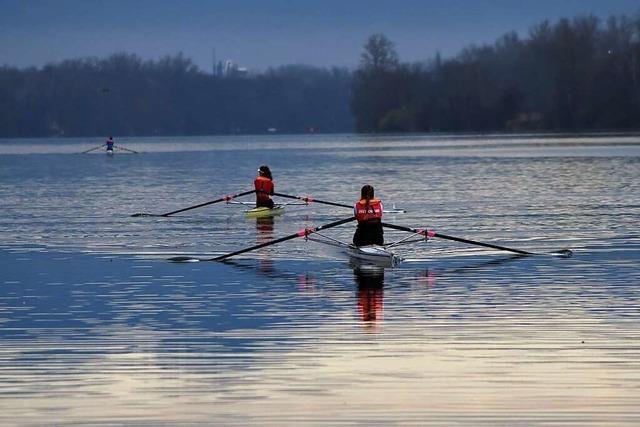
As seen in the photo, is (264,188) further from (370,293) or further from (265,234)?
(370,293)

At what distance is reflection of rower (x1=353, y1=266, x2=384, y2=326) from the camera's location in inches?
746

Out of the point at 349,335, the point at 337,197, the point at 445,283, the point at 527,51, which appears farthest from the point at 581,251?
the point at 527,51

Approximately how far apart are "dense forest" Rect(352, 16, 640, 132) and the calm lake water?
123 metres

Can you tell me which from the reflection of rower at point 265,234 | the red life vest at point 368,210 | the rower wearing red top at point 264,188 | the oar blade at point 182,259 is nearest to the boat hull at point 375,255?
the red life vest at point 368,210

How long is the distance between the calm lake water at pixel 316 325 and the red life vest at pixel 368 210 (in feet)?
2.69

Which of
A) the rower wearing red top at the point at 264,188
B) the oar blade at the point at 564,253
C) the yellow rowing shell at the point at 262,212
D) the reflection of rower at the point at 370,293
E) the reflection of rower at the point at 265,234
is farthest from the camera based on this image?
the yellow rowing shell at the point at 262,212

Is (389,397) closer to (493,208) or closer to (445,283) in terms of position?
(445,283)

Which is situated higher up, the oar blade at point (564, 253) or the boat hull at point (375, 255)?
the boat hull at point (375, 255)

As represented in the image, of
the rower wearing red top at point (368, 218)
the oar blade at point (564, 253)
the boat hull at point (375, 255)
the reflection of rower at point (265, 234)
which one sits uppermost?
the rower wearing red top at point (368, 218)

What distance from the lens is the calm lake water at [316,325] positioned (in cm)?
1355

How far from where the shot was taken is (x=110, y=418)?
1312cm

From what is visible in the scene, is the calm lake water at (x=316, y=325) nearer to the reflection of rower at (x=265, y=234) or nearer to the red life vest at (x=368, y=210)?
the reflection of rower at (x=265, y=234)

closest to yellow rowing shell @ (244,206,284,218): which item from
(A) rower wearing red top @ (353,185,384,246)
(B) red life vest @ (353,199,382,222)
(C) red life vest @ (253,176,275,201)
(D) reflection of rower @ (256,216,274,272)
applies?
(D) reflection of rower @ (256,216,274,272)

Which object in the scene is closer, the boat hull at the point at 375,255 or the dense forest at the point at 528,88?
the boat hull at the point at 375,255
